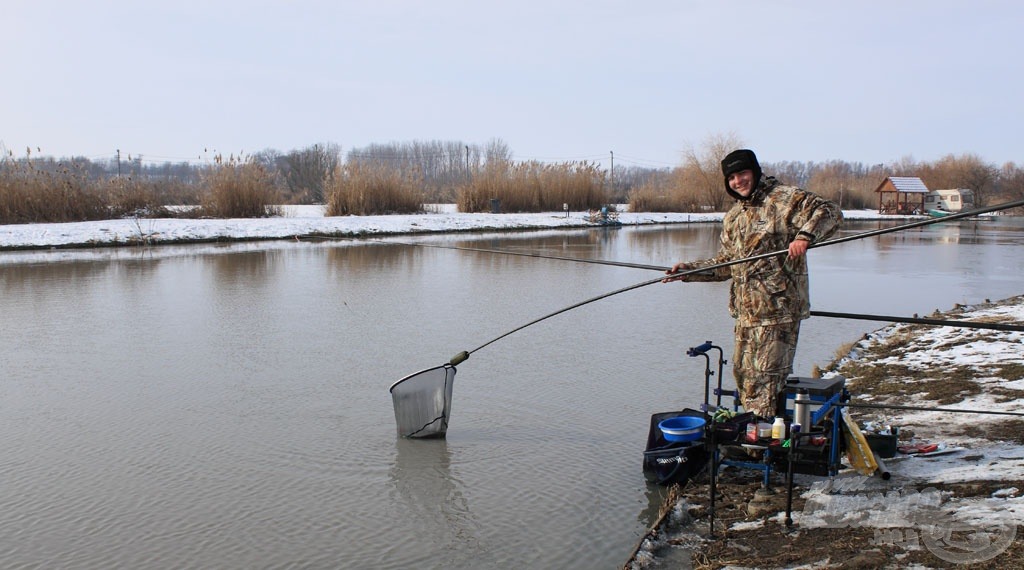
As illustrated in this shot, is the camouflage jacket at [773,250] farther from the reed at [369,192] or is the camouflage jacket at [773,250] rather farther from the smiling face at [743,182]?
the reed at [369,192]

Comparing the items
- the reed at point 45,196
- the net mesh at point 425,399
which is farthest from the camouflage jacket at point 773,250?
the reed at point 45,196

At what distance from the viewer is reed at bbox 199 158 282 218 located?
27.2m

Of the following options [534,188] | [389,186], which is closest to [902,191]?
[534,188]

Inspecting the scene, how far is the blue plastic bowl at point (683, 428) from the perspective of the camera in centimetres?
478

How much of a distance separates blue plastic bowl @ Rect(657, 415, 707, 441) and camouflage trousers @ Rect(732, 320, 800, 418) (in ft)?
1.29

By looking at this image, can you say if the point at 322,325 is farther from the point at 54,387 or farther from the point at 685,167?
the point at 685,167

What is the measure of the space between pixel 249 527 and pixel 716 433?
96.6 inches

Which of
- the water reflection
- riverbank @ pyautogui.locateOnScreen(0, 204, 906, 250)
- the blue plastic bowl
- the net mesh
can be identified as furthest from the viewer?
riverbank @ pyautogui.locateOnScreen(0, 204, 906, 250)

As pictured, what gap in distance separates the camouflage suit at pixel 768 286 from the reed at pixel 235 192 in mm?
25102

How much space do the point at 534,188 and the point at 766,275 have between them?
33434 mm

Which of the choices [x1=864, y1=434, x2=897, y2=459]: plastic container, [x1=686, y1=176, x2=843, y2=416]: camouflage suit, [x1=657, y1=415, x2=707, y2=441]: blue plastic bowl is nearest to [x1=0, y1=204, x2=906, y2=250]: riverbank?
[x1=657, y1=415, x2=707, y2=441]: blue plastic bowl

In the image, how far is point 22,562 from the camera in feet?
13.4

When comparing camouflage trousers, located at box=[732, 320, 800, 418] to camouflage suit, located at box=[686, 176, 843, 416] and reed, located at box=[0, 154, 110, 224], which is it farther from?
reed, located at box=[0, 154, 110, 224]

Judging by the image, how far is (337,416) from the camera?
628cm
